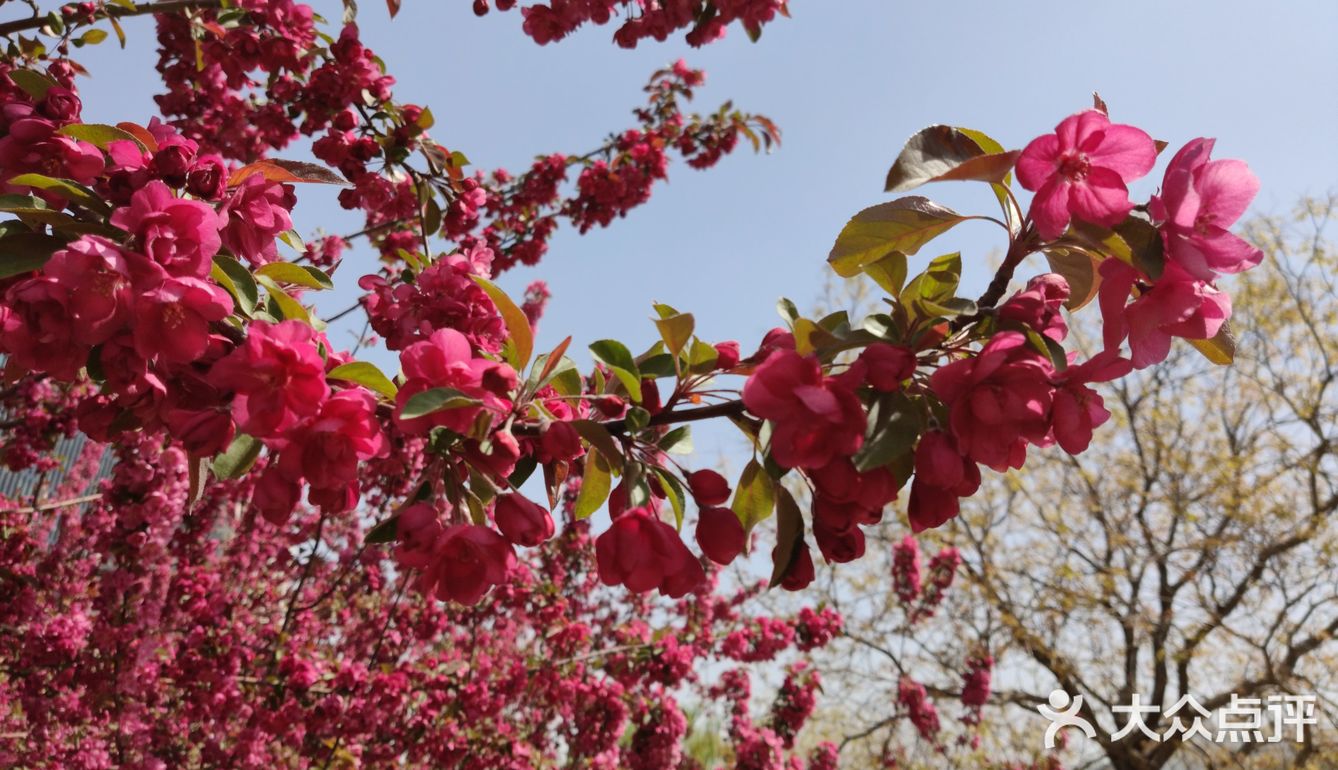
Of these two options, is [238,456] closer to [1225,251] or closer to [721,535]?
[721,535]

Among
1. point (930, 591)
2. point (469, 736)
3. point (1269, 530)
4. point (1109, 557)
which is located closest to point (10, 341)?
point (469, 736)

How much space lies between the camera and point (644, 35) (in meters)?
2.96

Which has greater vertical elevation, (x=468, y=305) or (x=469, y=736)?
(x=468, y=305)

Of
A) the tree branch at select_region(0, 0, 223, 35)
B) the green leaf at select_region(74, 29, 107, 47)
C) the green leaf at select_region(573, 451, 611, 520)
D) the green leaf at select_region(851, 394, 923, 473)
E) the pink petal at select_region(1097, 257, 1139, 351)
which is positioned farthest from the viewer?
the green leaf at select_region(74, 29, 107, 47)

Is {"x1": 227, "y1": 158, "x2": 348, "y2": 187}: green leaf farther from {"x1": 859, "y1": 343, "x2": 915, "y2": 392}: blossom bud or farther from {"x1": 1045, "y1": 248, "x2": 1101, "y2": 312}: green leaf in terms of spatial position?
{"x1": 1045, "y1": 248, "x2": 1101, "y2": 312}: green leaf

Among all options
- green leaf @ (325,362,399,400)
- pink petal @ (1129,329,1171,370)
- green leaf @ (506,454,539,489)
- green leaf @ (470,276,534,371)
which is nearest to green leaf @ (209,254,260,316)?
green leaf @ (325,362,399,400)

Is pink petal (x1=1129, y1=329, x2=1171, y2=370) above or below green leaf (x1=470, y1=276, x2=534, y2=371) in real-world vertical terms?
above

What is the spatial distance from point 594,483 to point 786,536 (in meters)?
0.29

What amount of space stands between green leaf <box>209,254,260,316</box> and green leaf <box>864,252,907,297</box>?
769 mm

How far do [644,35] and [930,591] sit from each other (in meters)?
5.67

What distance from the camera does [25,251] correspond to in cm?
86

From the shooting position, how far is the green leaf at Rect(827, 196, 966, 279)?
3.02 feet

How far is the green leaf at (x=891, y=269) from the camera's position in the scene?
3.10 ft

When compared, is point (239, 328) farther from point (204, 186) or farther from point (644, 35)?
point (644, 35)
